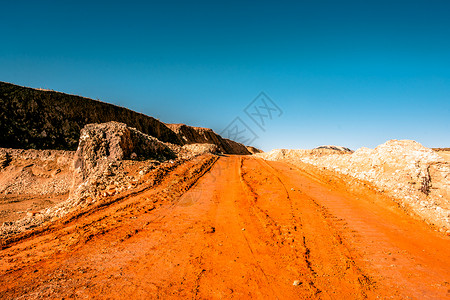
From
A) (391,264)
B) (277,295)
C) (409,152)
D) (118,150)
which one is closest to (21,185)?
(118,150)

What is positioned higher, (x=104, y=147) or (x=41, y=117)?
(x=41, y=117)

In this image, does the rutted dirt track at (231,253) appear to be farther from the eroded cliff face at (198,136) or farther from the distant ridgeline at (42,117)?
the eroded cliff face at (198,136)

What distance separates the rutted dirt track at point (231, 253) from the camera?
3600 millimetres

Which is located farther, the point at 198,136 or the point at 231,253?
the point at 198,136

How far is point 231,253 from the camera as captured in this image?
463cm

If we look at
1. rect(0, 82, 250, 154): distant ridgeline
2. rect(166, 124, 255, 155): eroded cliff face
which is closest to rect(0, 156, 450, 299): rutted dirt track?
rect(0, 82, 250, 154): distant ridgeline

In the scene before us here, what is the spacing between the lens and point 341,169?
40.8ft

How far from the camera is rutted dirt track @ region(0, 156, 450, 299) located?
11.8ft

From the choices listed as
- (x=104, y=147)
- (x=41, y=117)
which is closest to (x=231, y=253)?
(x=104, y=147)

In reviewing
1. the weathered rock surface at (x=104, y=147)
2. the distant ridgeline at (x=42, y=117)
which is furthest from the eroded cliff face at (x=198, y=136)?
the weathered rock surface at (x=104, y=147)

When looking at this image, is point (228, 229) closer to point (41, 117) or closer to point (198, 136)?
point (41, 117)

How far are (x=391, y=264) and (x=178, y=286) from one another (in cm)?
428

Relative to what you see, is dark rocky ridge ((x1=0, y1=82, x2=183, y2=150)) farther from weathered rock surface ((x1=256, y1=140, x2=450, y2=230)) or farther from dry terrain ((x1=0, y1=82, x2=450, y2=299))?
weathered rock surface ((x1=256, y1=140, x2=450, y2=230))

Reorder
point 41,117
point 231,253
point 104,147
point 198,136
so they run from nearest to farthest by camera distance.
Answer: point 231,253, point 104,147, point 41,117, point 198,136
